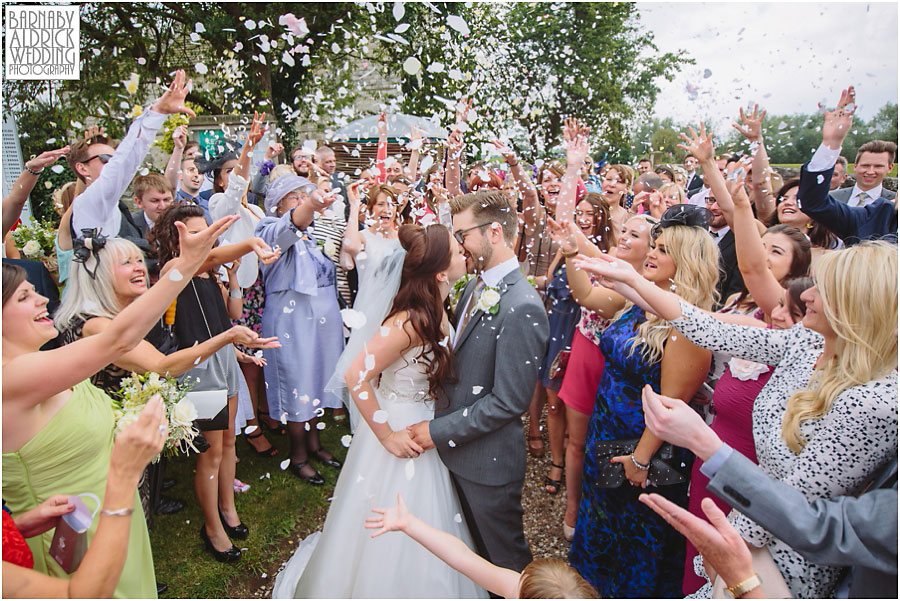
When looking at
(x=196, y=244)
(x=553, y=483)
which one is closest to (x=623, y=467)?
(x=553, y=483)

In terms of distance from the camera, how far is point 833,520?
52.0 inches

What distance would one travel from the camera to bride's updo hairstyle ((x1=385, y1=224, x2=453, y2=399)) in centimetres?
256

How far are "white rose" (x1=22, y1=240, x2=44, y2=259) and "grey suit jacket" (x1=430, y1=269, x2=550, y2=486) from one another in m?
3.98

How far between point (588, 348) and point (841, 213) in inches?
67.9

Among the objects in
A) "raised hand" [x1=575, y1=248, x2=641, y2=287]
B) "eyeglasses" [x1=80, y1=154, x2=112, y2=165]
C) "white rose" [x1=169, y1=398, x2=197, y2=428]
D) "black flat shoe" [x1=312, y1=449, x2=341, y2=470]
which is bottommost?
"black flat shoe" [x1=312, y1=449, x2=341, y2=470]

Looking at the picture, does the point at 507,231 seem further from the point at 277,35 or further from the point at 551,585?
the point at 277,35

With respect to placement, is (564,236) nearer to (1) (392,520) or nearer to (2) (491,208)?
(2) (491,208)

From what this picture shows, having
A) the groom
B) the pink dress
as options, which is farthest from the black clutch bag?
the groom

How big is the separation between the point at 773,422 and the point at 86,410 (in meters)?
2.46

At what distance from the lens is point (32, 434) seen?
1.76m

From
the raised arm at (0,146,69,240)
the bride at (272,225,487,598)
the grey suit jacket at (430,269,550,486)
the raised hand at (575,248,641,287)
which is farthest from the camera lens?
the raised arm at (0,146,69,240)

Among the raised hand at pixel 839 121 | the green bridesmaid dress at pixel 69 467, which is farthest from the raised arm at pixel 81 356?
the raised hand at pixel 839 121

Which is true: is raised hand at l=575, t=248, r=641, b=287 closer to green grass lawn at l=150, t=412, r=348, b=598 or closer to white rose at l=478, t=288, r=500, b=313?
white rose at l=478, t=288, r=500, b=313

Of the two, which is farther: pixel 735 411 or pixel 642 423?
pixel 642 423
